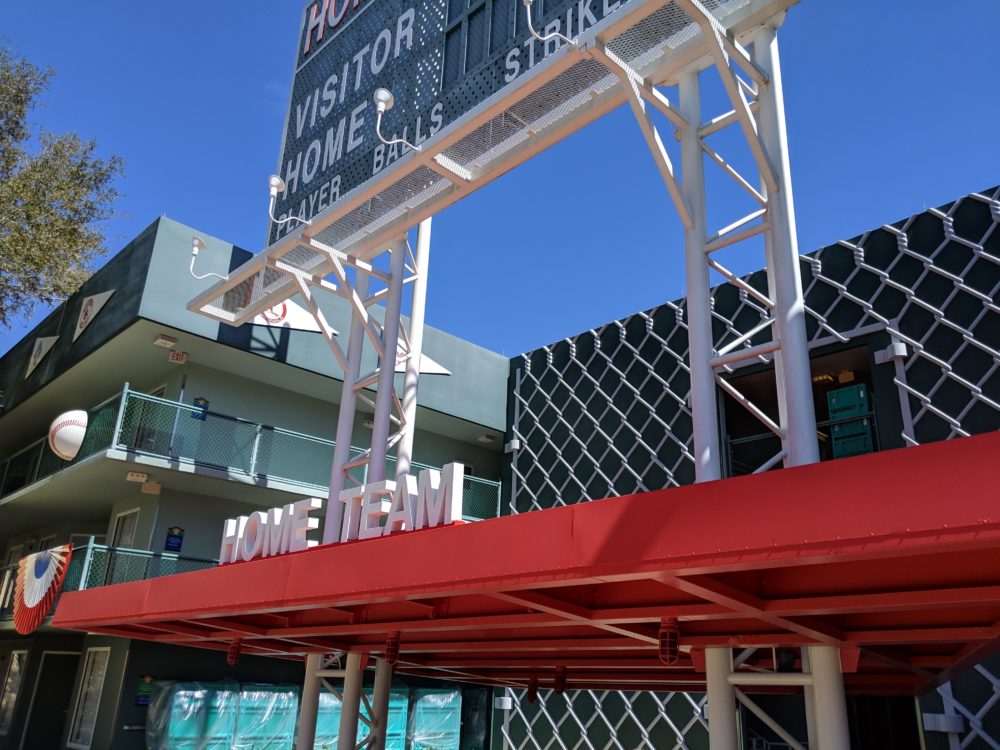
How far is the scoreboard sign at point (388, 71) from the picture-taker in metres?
8.14

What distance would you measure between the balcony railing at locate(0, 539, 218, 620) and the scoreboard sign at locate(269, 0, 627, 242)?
17.6ft

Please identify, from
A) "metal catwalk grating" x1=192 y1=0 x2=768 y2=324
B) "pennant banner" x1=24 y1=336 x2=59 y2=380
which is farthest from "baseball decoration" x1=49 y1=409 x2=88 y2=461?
"metal catwalk grating" x1=192 y1=0 x2=768 y2=324

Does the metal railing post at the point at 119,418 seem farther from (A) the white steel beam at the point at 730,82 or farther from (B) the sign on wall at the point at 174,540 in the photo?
(A) the white steel beam at the point at 730,82

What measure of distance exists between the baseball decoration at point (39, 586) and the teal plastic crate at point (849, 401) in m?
11.8

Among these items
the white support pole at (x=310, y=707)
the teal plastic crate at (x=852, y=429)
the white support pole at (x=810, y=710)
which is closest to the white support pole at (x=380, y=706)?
the white support pole at (x=310, y=707)

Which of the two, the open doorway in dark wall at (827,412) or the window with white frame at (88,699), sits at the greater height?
the open doorway in dark wall at (827,412)

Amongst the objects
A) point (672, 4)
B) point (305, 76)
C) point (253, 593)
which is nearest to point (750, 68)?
point (672, 4)

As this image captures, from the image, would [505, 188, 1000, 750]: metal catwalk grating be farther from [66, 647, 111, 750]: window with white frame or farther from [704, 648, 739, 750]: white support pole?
[66, 647, 111, 750]: window with white frame

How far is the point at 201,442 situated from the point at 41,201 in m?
5.61

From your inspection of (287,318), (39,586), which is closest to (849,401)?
(287,318)

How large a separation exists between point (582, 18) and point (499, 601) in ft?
16.4

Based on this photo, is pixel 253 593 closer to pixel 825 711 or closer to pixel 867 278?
pixel 825 711

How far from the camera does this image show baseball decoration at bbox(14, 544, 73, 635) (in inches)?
501

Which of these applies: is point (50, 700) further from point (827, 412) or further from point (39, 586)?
point (827, 412)
